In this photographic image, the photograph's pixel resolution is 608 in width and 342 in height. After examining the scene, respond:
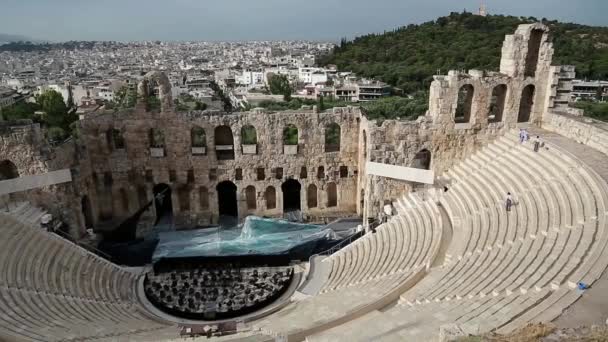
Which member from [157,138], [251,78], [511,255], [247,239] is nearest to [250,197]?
[247,239]

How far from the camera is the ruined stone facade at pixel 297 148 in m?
19.4

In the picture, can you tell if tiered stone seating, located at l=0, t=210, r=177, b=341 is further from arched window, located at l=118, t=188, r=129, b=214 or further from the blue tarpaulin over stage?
arched window, located at l=118, t=188, r=129, b=214

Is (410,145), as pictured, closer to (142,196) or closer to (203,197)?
(203,197)

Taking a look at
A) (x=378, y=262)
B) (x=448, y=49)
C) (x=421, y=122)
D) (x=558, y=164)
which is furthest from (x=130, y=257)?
A: (x=448, y=49)

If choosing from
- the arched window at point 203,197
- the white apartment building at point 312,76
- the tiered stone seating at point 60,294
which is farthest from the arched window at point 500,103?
the white apartment building at point 312,76

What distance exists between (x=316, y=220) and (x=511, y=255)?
11370 mm

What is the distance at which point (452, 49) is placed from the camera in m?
65.2

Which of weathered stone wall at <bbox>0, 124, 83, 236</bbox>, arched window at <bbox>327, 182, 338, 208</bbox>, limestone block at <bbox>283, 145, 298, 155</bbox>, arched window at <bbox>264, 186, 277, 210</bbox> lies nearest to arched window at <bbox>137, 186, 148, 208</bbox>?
weathered stone wall at <bbox>0, 124, 83, 236</bbox>

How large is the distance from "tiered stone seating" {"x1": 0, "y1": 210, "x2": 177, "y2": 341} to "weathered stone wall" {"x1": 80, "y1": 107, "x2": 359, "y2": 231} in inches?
210

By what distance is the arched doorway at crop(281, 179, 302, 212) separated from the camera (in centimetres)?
2339

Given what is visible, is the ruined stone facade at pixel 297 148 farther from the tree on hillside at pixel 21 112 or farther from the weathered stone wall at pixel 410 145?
the tree on hillside at pixel 21 112

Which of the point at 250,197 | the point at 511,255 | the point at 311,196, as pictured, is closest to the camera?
the point at 511,255

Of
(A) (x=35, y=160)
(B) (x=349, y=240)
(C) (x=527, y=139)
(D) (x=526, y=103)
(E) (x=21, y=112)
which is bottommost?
(B) (x=349, y=240)

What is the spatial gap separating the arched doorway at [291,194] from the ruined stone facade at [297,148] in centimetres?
59
